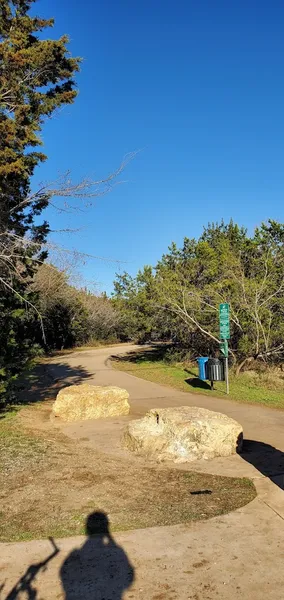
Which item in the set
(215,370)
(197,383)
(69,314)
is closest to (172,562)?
(215,370)

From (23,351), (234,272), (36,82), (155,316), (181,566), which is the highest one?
(36,82)

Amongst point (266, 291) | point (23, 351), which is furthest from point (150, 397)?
point (266, 291)

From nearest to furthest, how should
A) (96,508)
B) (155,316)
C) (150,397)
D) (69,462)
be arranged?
(96,508) < (69,462) < (150,397) < (155,316)

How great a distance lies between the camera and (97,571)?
3.48 meters

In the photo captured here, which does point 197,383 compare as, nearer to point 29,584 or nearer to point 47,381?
point 47,381

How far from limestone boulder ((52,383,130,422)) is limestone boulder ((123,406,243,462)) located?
2594 mm

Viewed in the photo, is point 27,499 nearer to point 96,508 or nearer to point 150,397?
point 96,508

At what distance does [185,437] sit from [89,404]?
3.44 m

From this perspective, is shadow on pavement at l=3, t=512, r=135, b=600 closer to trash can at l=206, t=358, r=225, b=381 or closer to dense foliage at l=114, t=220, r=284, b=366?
trash can at l=206, t=358, r=225, b=381

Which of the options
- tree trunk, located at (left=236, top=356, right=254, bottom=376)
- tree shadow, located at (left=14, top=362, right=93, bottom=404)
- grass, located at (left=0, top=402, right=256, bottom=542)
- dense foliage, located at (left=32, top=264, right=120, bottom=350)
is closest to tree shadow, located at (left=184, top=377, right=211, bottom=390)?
tree trunk, located at (left=236, top=356, right=254, bottom=376)

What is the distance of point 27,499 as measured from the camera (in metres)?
5.07

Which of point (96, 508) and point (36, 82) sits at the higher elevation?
point (36, 82)

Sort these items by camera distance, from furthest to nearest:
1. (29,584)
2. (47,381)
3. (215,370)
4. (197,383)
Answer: (47,381)
(197,383)
(215,370)
(29,584)

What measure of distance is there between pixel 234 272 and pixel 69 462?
1298cm
